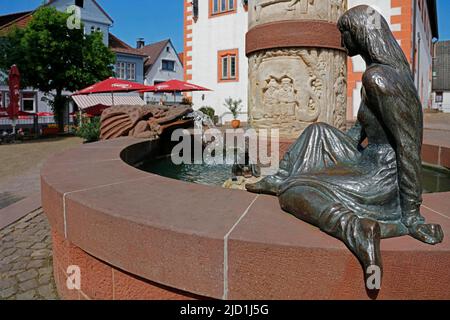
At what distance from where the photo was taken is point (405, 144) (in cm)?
200

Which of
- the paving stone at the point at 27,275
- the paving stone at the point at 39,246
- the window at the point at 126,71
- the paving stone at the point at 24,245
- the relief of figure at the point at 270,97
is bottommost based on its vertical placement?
the paving stone at the point at 27,275

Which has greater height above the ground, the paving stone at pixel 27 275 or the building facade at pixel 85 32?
the building facade at pixel 85 32

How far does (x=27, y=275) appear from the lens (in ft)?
10.9

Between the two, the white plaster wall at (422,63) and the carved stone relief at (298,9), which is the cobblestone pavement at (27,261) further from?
the white plaster wall at (422,63)

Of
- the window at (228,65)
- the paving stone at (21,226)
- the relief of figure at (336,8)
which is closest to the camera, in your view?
the paving stone at (21,226)

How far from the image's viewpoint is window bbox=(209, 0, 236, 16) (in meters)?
22.3

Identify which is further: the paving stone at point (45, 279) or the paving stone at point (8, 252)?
the paving stone at point (8, 252)

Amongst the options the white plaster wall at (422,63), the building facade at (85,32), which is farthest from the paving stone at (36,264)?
the building facade at (85,32)

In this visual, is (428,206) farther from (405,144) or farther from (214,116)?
(214,116)

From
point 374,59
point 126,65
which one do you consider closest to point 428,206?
point 374,59

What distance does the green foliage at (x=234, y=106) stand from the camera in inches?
879

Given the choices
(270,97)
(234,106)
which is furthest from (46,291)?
(234,106)

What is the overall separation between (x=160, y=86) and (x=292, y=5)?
15937 mm

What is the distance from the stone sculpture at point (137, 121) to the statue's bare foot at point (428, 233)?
17.1 ft
